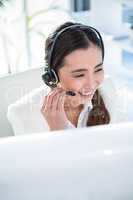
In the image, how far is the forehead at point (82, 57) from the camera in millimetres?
1041

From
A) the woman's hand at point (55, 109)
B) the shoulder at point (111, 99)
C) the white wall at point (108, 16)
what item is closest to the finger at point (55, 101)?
the woman's hand at point (55, 109)

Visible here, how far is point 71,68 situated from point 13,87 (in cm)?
42

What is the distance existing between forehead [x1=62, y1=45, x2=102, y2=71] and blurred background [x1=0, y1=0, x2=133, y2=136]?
1.24 meters

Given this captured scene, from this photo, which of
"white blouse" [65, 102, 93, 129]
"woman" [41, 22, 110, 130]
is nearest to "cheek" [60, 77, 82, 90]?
"woman" [41, 22, 110, 130]

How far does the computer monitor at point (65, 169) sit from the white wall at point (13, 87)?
1.05m

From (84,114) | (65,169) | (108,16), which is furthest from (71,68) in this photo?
(108,16)

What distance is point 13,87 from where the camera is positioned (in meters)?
1.41

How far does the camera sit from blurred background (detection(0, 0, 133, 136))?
2596 millimetres

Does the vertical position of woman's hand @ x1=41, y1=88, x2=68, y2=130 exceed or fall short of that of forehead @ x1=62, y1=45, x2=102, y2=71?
it falls short

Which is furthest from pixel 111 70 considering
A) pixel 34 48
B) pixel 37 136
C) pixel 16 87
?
pixel 37 136

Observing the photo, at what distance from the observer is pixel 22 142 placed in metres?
0.35

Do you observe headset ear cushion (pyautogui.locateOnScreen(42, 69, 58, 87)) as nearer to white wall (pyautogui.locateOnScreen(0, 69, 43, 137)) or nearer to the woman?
the woman

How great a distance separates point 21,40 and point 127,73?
0.92 metres

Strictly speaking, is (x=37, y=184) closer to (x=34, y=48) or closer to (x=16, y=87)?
(x=16, y=87)
